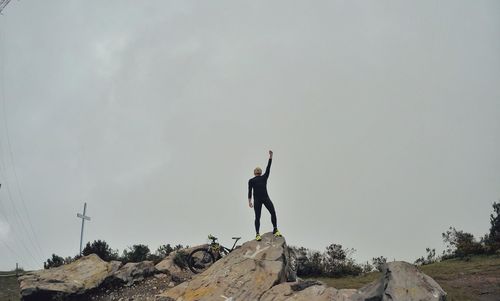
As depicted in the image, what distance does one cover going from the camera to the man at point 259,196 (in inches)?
606

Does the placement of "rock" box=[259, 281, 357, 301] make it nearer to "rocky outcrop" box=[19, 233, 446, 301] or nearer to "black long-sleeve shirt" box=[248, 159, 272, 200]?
"rocky outcrop" box=[19, 233, 446, 301]

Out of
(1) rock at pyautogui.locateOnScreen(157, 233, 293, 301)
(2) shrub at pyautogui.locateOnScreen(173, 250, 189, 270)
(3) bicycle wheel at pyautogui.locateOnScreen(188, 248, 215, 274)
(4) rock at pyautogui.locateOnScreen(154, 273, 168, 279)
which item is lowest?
(1) rock at pyautogui.locateOnScreen(157, 233, 293, 301)

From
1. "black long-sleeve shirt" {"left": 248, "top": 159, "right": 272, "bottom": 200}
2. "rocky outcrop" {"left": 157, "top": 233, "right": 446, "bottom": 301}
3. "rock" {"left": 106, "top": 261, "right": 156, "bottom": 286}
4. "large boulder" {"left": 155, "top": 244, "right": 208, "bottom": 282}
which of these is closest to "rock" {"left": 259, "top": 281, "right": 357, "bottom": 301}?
"rocky outcrop" {"left": 157, "top": 233, "right": 446, "bottom": 301}

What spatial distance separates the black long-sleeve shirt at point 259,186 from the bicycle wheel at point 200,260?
335cm

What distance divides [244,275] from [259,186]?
3.32 m

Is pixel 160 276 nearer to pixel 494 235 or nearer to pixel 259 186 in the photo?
pixel 259 186

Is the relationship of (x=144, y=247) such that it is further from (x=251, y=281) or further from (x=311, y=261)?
(x=251, y=281)

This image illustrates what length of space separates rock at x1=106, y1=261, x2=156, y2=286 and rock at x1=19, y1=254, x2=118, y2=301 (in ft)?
1.14

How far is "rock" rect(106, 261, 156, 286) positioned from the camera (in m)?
17.3

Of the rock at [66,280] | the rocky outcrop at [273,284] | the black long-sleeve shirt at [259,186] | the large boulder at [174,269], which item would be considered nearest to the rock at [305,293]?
the rocky outcrop at [273,284]

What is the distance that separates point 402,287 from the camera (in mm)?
10523

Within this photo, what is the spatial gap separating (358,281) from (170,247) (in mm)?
11498

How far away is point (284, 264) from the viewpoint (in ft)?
46.0

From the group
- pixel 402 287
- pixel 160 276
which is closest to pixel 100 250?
pixel 160 276
